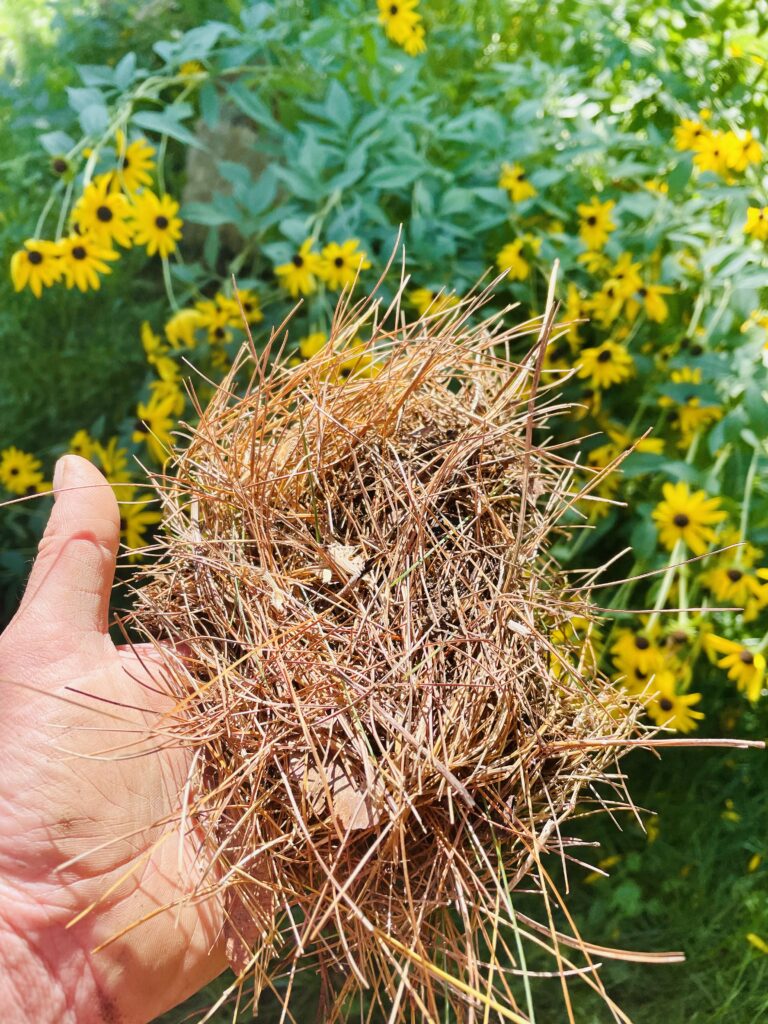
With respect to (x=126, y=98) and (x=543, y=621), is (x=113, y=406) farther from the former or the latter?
(x=543, y=621)

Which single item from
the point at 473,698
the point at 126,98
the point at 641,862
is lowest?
the point at 641,862

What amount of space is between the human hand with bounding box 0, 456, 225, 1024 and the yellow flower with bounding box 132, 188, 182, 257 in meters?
0.62

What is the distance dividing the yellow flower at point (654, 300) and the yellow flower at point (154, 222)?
82 cm

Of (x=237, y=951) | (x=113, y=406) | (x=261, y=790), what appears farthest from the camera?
(x=113, y=406)

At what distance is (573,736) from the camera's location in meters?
0.95

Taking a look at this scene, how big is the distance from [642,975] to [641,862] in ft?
0.64

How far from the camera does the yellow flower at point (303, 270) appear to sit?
1.50 meters

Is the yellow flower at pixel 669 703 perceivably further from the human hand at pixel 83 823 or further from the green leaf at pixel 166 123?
the green leaf at pixel 166 123

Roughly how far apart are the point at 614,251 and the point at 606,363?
21 centimetres

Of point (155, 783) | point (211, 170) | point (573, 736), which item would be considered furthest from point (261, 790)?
point (211, 170)

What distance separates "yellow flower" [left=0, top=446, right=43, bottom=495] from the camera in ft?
5.84

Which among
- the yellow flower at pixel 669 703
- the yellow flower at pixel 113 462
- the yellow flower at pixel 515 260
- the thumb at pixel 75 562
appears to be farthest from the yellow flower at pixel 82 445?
the yellow flower at pixel 669 703

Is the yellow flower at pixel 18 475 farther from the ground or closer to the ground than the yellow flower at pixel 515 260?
closer to the ground

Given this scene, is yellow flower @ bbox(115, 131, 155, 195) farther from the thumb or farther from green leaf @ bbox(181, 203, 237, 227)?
the thumb
